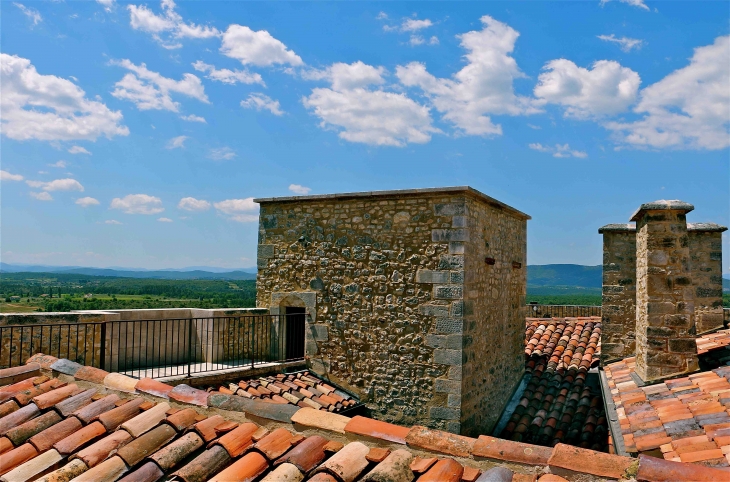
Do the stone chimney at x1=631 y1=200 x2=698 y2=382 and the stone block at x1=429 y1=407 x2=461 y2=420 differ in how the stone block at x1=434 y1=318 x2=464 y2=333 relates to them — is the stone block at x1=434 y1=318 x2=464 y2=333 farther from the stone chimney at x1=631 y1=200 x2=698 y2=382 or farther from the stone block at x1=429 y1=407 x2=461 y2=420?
the stone chimney at x1=631 y1=200 x2=698 y2=382

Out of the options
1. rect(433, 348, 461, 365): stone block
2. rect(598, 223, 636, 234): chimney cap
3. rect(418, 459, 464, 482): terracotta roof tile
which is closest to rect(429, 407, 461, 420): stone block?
rect(433, 348, 461, 365): stone block

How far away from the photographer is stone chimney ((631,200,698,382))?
7.49m

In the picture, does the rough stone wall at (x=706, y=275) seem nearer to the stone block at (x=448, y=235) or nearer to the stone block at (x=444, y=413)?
the stone block at (x=448, y=235)

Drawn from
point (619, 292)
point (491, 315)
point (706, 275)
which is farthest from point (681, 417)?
point (706, 275)

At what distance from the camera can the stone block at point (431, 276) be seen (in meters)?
9.02

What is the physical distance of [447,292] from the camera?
29.4 ft

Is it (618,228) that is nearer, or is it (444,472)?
(444,472)

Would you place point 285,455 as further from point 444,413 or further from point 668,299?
point 668,299

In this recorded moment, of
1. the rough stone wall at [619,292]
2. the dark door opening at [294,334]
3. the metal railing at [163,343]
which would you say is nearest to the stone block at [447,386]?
the metal railing at [163,343]

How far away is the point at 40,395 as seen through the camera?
4582 mm

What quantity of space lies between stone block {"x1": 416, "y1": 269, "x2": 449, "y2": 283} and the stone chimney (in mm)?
3050

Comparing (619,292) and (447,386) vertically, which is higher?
(619,292)

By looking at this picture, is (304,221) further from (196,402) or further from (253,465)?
(253,465)

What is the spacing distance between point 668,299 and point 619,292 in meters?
3.19
